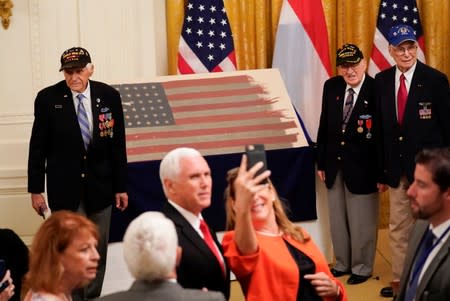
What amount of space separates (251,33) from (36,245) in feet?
15.9

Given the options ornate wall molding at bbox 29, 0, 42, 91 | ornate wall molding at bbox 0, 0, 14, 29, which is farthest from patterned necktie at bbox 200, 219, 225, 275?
ornate wall molding at bbox 0, 0, 14, 29

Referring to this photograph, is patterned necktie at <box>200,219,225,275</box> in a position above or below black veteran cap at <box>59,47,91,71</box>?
below

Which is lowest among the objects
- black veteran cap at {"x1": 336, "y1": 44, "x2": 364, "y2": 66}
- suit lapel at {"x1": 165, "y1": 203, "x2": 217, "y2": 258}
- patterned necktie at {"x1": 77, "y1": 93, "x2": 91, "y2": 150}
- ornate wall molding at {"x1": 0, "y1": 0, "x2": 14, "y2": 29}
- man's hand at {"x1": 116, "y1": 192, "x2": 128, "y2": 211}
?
man's hand at {"x1": 116, "y1": 192, "x2": 128, "y2": 211}

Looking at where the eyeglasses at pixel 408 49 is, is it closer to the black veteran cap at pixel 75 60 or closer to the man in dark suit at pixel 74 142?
the man in dark suit at pixel 74 142

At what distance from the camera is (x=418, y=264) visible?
334 cm

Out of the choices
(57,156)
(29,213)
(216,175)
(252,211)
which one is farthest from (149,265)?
(29,213)

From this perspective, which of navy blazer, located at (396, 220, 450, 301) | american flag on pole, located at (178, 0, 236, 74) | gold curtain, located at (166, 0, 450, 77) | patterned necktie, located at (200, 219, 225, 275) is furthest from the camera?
gold curtain, located at (166, 0, 450, 77)

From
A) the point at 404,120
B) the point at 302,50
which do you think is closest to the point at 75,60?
the point at 404,120

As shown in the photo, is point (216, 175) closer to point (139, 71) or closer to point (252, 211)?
point (139, 71)

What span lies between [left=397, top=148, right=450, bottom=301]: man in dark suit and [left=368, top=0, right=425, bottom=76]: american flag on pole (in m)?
4.34

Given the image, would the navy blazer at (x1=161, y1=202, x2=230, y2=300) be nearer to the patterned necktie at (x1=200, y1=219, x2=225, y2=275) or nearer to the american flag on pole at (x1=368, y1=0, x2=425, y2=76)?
the patterned necktie at (x1=200, y1=219, x2=225, y2=275)

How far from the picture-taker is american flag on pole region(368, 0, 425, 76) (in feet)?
25.0

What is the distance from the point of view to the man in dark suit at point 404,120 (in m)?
5.85

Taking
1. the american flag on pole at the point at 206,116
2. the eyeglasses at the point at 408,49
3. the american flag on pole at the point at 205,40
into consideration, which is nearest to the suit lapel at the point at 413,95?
the eyeglasses at the point at 408,49
